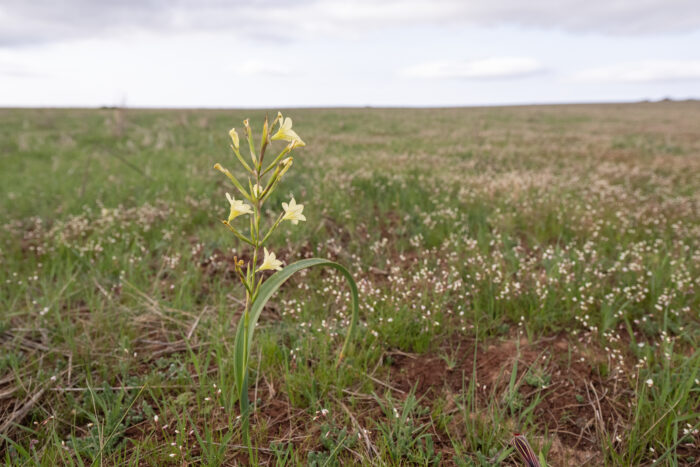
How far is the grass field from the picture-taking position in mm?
2365

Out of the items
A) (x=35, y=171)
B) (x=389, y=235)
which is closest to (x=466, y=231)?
(x=389, y=235)

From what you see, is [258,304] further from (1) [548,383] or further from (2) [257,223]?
(1) [548,383]

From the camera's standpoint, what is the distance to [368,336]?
3.19 meters

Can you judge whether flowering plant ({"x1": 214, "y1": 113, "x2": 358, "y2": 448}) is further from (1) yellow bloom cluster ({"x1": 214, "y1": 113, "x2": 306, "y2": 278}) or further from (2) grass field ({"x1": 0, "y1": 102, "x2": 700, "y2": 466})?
(2) grass field ({"x1": 0, "y1": 102, "x2": 700, "y2": 466})

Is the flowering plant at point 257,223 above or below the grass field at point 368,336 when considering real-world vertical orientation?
above

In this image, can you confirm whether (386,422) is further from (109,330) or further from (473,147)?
(473,147)

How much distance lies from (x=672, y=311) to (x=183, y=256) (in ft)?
14.9

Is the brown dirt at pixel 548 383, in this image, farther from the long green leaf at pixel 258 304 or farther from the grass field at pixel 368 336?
the long green leaf at pixel 258 304

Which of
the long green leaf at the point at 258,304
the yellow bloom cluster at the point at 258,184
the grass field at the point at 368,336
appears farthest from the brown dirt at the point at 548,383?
the yellow bloom cluster at the point at 258,184

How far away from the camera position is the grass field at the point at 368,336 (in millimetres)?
2365

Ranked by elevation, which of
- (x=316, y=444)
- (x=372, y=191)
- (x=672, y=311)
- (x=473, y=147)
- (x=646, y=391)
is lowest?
(x=316, y=444)

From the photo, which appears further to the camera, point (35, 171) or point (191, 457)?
point (35, 171)

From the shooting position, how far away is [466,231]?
17.5ft

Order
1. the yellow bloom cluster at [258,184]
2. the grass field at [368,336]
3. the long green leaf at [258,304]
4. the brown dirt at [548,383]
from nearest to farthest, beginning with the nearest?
1. the yellow bloom cluster at [258,184]
2. the long green leaf at [258,304]
3. the grass field at [368,336]
4. the brown dirt at [548,383]
